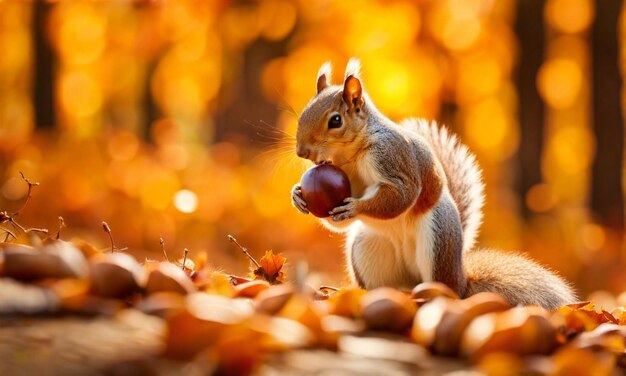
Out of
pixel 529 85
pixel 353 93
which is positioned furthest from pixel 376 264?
pixel 529 85

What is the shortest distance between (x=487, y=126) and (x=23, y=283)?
55.8ft

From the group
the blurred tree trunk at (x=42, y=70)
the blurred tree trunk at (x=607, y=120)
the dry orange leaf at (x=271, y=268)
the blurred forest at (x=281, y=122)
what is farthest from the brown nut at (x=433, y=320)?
the blurred tree trunk at (x=42, y=70)

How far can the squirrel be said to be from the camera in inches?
106

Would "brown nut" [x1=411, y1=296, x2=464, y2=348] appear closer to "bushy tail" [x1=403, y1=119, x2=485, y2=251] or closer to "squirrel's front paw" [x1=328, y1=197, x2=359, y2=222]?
"squirrel's front paw" [x1=328, y1=197, x2=359, y2=222]

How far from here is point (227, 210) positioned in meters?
8.35

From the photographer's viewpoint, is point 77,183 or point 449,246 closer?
point 449,246

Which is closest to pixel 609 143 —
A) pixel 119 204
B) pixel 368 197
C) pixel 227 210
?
pixel 227 210

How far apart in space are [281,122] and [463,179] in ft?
23.5

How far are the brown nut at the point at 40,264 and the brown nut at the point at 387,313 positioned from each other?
59cm

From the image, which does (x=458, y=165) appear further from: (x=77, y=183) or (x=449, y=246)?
(x=77, y=183)

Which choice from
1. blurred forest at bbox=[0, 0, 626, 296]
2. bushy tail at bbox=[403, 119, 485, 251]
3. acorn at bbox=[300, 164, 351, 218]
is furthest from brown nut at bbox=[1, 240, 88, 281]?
blurred forest at bbox=[0, 0, 626, 296]

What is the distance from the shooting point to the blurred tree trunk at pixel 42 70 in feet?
32.1

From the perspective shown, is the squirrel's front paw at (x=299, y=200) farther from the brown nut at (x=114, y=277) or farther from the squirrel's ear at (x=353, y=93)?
the brown nut at (x=114, y=277)

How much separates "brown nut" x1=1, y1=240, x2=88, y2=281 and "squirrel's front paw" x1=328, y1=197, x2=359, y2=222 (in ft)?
3.05
